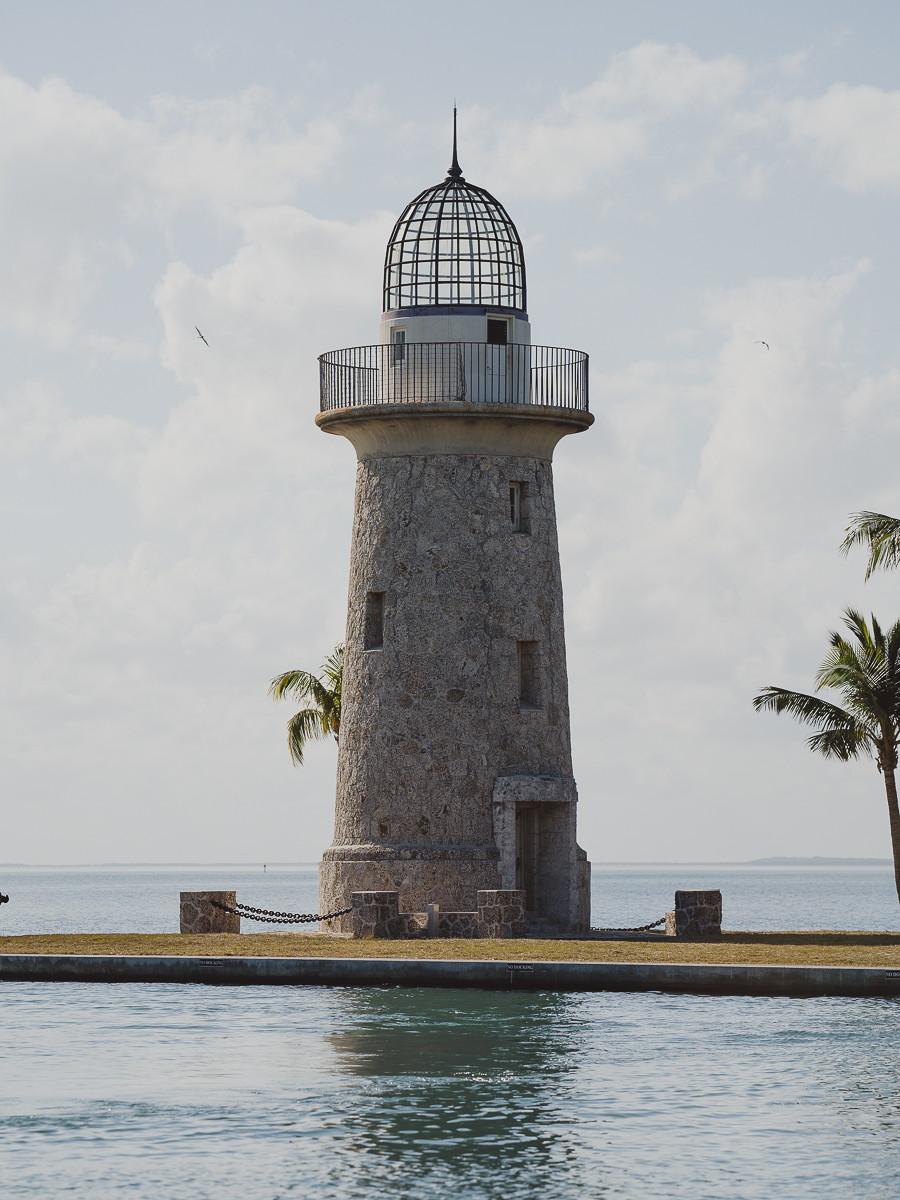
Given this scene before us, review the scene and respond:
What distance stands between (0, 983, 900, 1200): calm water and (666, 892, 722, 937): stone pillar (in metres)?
8.13

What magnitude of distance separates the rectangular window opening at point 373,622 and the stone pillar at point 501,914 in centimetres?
554

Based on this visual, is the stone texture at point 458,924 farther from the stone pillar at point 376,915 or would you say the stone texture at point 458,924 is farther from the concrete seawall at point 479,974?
the concrete seawall at point 479,974

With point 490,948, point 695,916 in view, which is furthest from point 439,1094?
point 695,916

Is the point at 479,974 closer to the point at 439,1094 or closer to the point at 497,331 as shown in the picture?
the point at 439,1094

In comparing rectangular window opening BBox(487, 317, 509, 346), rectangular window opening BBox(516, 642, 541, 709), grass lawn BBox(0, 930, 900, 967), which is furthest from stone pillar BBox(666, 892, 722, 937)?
rectangular window opening BBox(487, 317, 509, 346)

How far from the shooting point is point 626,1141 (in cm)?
1786

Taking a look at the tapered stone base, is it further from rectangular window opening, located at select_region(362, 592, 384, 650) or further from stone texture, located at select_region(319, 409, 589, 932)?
rectangular window opening, located at select_region(362, 592, 384, 650)

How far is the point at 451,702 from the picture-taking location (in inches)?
1334

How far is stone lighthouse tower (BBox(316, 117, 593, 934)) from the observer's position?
3375cm

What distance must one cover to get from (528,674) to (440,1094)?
1579cm

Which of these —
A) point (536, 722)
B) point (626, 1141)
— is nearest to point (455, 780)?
point (536, 722)

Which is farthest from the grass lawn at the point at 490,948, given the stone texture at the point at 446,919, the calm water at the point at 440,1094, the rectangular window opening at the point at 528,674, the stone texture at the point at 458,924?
the rectangular window opening at the point at 528,674

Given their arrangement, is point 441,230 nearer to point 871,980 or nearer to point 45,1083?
point 871,980

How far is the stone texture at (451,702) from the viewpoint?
1325 inches
